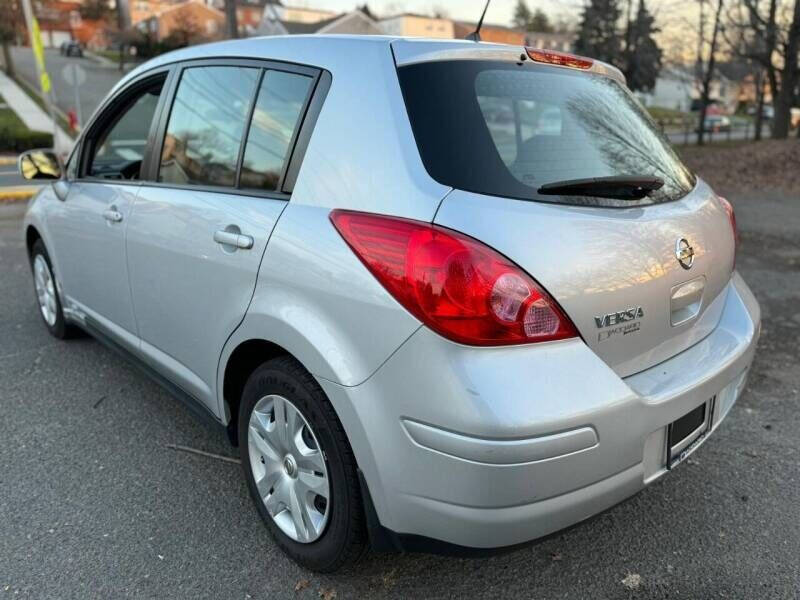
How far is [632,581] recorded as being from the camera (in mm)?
2346

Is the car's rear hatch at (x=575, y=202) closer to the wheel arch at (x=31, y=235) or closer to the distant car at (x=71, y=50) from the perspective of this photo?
the wheel arch at (x=31, y=235)

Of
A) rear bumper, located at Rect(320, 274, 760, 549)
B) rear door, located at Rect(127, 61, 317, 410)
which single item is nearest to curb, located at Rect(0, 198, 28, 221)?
rear door, located at Rect(127, 61, 317, 410)

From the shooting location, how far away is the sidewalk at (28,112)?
20234 mm

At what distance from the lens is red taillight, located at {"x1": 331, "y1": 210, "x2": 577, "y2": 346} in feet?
5.88

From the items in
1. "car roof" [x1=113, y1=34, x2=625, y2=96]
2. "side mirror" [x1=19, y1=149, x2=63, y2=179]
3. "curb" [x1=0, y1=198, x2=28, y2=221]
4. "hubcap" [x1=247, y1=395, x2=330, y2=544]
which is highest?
"car roof" [x1=113, y1=34, x2=625, y2=96]

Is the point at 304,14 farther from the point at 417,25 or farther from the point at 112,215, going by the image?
the point at 112,215

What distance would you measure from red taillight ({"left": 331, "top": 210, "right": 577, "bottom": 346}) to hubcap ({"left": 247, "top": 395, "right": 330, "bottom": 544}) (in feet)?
2.07

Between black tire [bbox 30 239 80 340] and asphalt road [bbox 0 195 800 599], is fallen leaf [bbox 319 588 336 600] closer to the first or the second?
asphalt road [bbox 0 195 800 599]

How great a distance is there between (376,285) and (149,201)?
1.51 meters

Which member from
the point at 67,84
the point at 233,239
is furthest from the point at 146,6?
the point at 233,239

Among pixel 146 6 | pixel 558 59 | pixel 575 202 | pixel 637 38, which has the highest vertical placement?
pixel 146 6

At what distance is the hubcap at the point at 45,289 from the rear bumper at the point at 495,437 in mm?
3126

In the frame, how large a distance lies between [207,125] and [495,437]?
185 centimetres

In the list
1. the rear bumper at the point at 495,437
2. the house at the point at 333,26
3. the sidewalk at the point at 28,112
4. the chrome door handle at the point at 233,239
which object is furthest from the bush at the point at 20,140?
the house at the point at 333,26
